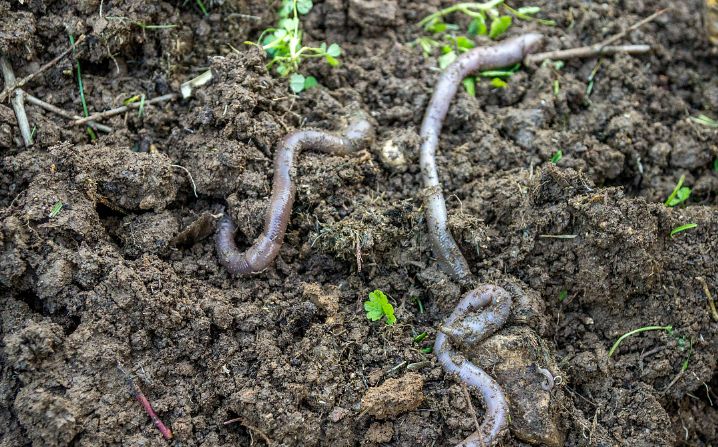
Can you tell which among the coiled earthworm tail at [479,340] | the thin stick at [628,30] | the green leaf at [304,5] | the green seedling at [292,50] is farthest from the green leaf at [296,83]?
the thin stick at [628,30]

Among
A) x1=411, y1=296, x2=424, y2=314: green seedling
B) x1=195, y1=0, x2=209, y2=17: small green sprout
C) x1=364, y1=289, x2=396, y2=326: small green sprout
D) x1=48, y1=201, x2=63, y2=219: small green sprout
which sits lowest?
x1=411, y1=296, x2=424, y2=314: green seedling

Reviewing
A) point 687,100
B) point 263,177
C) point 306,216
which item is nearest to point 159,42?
point 263,177

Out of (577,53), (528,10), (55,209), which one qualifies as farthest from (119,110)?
(577,53)

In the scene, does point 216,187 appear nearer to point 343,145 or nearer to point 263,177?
point 263,177

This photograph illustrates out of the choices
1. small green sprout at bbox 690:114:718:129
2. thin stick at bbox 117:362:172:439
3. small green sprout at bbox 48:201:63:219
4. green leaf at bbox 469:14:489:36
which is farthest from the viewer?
green leaf at bbox 469:14:489:36

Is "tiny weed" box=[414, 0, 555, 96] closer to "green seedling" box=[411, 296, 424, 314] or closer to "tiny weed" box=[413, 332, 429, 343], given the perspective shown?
"green seedling" box=[411, 296, 424, 314]

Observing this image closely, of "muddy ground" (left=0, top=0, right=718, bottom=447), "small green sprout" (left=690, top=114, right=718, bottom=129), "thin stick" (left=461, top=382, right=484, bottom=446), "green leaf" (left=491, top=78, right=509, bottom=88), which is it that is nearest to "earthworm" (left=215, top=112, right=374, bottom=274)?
"muddy ground" (left=0, top=0, right=718, bottom=447)

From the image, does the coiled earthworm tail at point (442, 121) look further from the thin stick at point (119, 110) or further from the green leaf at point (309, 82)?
the thin stick at point (119, 110)
